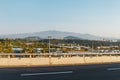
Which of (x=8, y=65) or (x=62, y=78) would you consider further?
(x=8, y=65)

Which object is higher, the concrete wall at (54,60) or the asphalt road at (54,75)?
the concrete wall at (54,60)

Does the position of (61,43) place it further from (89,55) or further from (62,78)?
(62,78)

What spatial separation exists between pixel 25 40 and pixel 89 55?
2535 centimetres

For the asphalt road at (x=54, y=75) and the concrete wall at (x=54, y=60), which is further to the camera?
the concrete wall at (x=54, y=60)

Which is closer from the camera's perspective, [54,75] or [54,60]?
[54,75]

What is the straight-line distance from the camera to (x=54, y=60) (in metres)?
24.2

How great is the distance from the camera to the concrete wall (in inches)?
861

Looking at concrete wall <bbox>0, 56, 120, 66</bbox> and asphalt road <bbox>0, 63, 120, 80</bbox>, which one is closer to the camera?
asphalt road <bbox>0, 63, 120, 80</bbox>

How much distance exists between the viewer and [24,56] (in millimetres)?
23406

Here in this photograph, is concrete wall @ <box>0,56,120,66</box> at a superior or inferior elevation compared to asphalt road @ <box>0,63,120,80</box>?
superior

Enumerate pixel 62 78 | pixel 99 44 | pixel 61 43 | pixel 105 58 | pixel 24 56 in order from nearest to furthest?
pixel 62 78
pixel 24 56
pixel 105 58
pixel 99 44
pixel 61 43

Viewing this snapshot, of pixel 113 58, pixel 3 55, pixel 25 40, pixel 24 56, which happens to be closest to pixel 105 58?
pixel 113 58

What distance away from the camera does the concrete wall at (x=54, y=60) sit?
21.9 m

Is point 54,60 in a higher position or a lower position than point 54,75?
higher
